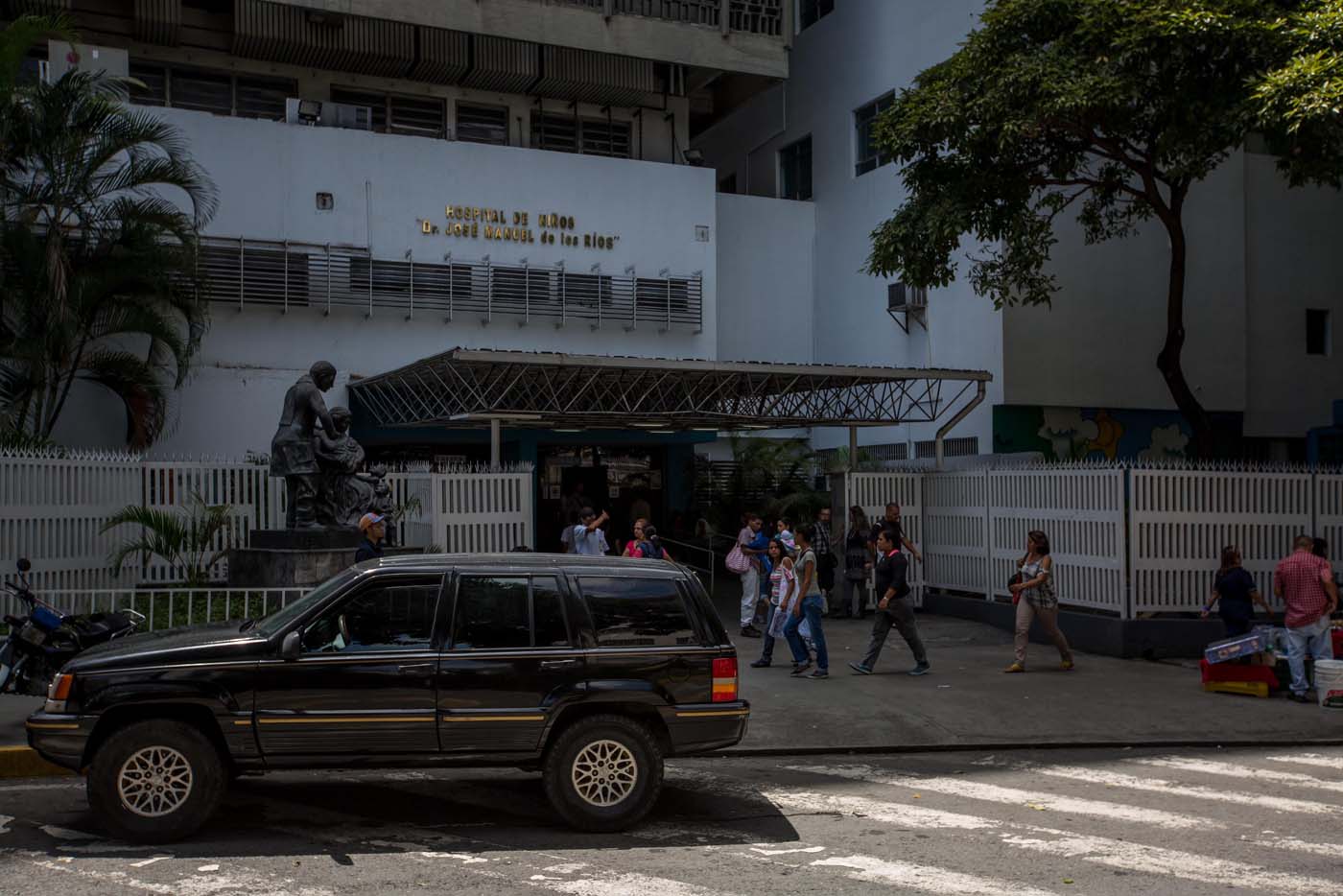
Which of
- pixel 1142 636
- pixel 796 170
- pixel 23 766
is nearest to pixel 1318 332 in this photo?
pixel 796 170

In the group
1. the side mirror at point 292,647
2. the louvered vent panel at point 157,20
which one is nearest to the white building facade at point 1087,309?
the louvered vent panel at point 157,20

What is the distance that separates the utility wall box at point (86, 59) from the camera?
893 inches

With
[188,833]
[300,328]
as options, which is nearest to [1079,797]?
[188,833]

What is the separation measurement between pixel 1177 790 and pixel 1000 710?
316 centimetres

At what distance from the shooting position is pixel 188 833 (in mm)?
7324

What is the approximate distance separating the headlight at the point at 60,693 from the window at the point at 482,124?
21.2 m

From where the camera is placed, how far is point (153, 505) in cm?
1836

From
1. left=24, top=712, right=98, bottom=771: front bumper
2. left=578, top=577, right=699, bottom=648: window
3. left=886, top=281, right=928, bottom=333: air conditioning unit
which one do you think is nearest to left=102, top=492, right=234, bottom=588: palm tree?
left=24, top=712, right=98, bottom=771: front bumper

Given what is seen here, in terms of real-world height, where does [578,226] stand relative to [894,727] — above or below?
above

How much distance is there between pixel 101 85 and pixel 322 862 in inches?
641

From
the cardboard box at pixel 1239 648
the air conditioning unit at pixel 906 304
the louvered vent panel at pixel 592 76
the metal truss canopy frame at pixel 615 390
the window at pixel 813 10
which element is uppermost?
the window at pixel 813 10

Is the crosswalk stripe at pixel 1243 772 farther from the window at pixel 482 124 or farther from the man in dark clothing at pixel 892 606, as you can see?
the window at pixel 482 124

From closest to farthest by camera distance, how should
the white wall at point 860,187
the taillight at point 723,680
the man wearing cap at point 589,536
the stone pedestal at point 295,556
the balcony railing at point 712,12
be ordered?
the taillight at point 723,680, the stone pedestal at point 295,556, the man wearing cap at point 589,536, the white wall at point 860,187, the balcony railing at point 712,12

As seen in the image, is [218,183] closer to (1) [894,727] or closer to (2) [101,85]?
(2) [101,85]
